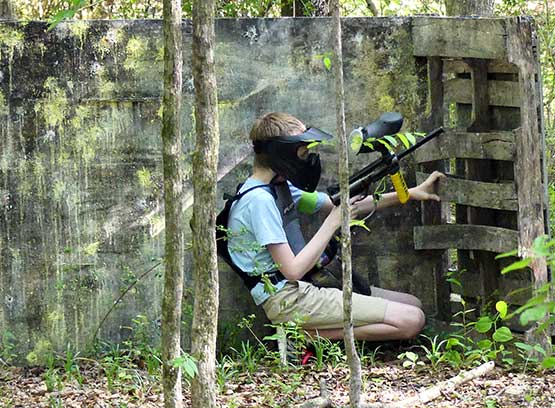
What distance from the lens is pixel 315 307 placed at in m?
6.12

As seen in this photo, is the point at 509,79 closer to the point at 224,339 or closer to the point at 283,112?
the point at 283,112

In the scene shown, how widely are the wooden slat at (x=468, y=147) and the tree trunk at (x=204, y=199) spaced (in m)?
2.19

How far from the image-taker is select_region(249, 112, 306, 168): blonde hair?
20.0 feet

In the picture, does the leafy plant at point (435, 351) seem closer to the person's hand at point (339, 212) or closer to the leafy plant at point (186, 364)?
the person's hand at point (339, 212)

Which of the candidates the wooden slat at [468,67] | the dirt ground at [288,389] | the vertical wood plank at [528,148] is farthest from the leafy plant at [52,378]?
the wooden slat at [468,67]

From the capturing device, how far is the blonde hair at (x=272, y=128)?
20.0ft

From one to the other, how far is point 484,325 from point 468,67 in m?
1.55

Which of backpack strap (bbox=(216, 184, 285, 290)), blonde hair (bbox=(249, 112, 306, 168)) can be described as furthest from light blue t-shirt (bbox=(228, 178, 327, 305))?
blonde hair (bbox=(249, 112, 306, 168))

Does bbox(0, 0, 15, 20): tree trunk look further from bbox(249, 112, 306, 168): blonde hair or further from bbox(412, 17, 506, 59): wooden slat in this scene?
bbox(412, 17, 506, 59): wooden slat

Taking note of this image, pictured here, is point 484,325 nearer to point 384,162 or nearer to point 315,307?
point 315,307

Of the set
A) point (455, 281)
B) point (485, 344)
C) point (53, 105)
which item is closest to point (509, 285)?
point (455, 281)

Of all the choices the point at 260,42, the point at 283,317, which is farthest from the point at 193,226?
the point at 260,42

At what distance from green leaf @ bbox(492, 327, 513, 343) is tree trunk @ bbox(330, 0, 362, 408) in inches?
46.8

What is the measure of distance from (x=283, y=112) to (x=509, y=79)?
1.35 metres
